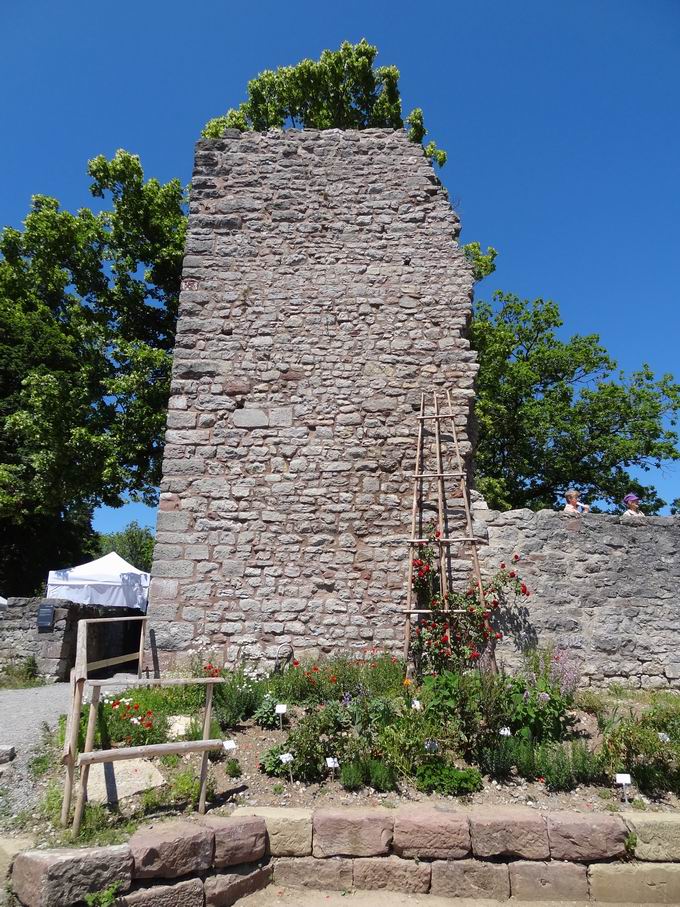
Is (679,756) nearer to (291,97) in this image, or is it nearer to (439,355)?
(439,355)

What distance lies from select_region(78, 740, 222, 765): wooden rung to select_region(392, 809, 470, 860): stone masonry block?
1.35 meters

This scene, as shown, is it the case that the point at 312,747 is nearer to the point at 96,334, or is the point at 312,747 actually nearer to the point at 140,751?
the point at 140,751

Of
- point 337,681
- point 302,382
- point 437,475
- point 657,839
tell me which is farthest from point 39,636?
point 657,839

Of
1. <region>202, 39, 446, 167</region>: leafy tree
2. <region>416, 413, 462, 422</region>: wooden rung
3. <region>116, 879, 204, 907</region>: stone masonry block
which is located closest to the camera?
<region>116, 879, 204, 907</region>: stone masonry block

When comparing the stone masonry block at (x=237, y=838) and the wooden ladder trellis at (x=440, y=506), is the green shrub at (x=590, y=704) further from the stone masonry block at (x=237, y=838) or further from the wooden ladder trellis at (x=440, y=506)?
the stone masonry block at (x=237, y=838)

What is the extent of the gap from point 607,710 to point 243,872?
3.63 meters

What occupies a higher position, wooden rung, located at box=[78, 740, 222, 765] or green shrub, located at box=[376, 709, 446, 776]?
wooden rung, located at box=[78, 740, 222, 765]

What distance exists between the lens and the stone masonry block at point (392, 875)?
372 cm

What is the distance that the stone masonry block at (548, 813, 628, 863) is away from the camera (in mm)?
3811

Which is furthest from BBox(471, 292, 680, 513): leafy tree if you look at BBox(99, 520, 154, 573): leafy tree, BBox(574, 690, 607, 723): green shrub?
→ BBox(99, 520, 154, 573): leafy tree

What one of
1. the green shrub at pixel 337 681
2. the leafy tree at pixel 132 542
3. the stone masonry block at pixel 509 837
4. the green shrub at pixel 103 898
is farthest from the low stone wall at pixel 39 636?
the leafy tree at pixel 132 542

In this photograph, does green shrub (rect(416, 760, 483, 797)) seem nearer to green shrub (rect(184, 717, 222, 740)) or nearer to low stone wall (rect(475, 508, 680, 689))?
green shrub (rect(184, 717, 222, 740))

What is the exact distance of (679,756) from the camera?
177 inches

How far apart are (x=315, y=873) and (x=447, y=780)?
44.7 inches
